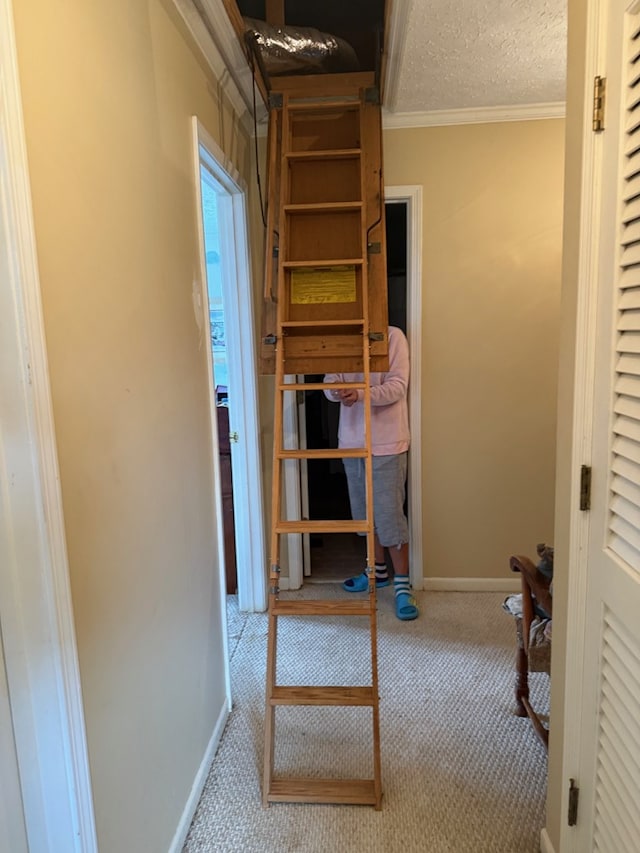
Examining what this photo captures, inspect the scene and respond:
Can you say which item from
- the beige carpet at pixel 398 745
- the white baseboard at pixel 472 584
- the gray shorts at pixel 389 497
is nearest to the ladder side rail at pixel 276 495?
the beige carpet at pixel 398 745

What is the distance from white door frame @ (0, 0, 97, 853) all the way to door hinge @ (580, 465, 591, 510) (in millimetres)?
1038

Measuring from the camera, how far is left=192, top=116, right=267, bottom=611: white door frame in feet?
8.20

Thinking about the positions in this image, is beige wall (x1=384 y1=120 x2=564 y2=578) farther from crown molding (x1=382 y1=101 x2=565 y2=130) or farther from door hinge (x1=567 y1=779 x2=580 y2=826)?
door hinge (x1=567 y1=779 x2=580 y2=826)

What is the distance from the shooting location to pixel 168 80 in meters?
1.56

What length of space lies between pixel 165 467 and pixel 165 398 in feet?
0.61

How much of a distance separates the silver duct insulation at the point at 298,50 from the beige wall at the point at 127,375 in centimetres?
48

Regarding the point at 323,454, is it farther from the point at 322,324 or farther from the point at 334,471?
the point at 334,471

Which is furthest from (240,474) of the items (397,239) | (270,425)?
(397,239)

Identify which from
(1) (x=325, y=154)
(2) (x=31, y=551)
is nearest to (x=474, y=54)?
(1) (x=325, y=154)

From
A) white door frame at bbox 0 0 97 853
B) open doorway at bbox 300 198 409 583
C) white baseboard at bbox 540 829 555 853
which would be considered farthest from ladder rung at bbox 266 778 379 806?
open doorway at bbox 300 198 409 583

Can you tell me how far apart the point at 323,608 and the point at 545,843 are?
84 centimetres

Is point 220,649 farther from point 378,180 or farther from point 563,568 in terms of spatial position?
point 378,180

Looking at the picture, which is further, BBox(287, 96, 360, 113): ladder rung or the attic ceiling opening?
the attic ceiling opening

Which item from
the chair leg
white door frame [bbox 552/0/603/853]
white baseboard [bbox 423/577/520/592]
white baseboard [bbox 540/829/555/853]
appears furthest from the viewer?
white baseboard [bbox 423/577/520/592]
